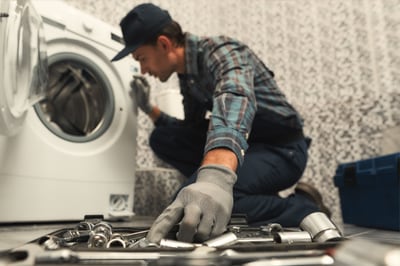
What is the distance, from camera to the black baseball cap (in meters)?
1.19

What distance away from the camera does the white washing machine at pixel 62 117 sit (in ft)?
3.27

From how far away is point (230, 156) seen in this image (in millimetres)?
799

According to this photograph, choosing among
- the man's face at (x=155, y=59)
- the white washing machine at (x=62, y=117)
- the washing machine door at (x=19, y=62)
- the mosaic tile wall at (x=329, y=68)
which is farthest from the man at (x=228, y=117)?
the mosaic tile wall at (x=329, y=68)

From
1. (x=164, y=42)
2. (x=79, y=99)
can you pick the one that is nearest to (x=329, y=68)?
(x=164, y=42)

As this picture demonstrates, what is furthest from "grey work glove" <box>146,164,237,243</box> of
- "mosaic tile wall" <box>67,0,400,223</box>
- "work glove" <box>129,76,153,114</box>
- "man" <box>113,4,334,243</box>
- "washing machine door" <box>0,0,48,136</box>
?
"mosaic tile wall" <box>67,0,400,223</box>

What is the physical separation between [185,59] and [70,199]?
2.01ft

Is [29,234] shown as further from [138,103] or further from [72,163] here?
[138,103]

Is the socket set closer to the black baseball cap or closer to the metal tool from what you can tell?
the metal tool

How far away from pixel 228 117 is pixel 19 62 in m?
0.62

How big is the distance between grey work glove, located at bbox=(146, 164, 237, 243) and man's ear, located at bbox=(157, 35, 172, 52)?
61 centimetres

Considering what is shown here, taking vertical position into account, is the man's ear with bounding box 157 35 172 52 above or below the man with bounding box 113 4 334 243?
above

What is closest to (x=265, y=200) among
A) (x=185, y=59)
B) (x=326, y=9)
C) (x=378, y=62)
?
(x=185, y=59)

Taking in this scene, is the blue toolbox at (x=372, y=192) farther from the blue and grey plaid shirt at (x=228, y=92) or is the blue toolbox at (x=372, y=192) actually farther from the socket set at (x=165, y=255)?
the socket set at (x=165, y=255)

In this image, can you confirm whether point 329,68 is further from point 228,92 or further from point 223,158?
point 223,158
